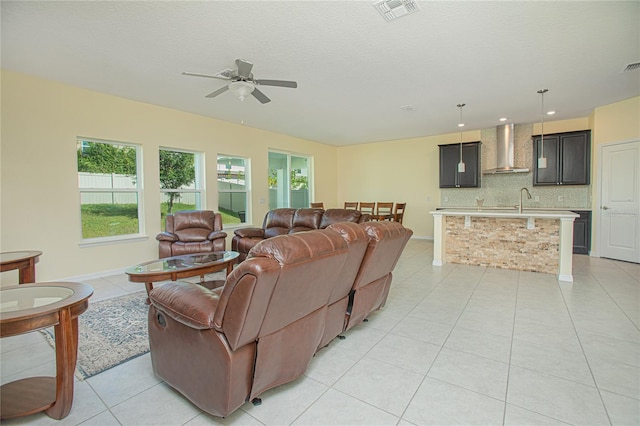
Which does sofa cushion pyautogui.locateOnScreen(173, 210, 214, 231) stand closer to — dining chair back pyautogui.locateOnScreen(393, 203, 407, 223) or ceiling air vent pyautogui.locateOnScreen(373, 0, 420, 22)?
ceiling air vent pyautogui.locateOnScreen(373, 0, 420, 22)

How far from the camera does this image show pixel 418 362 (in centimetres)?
212

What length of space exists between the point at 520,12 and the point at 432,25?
2.28 feet

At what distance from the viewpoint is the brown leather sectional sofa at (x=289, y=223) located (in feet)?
16.2

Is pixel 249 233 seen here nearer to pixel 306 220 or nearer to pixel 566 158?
pixel 306 220

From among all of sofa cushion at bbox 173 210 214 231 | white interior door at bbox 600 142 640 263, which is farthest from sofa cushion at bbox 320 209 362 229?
white interior door at bbox 600 142 640 263

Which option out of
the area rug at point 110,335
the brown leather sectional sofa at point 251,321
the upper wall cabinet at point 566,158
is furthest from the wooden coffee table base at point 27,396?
the upper wall cabinet at point 566,158

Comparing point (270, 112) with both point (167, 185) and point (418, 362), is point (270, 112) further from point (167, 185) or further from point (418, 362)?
point (418, 362)

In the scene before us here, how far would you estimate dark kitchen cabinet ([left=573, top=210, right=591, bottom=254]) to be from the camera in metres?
5.69

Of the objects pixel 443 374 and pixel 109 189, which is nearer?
pixel 443 374

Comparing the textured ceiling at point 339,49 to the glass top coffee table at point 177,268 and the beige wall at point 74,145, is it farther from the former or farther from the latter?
the glass top coffee table at point 177,268

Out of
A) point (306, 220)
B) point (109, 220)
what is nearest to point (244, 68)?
point (306, 220)

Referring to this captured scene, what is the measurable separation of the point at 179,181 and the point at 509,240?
18.7ft

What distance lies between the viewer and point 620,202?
5203 mm

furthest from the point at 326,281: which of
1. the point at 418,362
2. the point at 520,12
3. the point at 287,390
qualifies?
the point at 520,12
